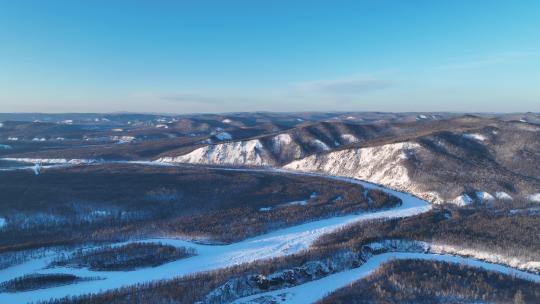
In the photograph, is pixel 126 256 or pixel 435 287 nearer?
pixel 435 287

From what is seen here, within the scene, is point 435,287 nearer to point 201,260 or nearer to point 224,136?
point 201,260

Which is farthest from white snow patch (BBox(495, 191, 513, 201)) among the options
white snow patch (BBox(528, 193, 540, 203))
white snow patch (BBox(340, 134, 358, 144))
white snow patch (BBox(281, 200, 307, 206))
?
white snow patch (BBox(340, 134, 358, 144))

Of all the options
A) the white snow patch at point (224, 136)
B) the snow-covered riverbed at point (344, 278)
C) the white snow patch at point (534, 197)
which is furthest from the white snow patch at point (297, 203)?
the white snow patch at point (224, 136)

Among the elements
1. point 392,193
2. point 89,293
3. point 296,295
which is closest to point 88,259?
point 89,293

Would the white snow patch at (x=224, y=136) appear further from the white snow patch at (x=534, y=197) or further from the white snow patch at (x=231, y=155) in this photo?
the white snow patch at (x=534, y=197)

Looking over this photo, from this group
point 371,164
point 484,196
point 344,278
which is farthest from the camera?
point 371,164

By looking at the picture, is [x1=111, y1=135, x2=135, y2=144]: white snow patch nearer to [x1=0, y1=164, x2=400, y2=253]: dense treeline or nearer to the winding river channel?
[x1=0, y1=164, x2=400, y2=253]: dense treeline

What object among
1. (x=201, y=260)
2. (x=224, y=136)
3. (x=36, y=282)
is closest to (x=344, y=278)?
(x=201, y=260)
